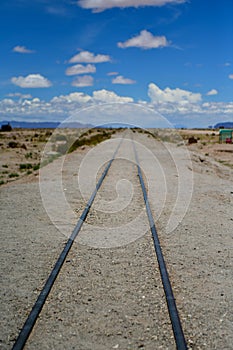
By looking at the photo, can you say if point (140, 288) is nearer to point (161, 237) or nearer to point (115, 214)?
point (161, 237)

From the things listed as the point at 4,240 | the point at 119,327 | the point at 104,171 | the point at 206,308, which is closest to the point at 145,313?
the point at 119,327

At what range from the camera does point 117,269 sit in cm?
684

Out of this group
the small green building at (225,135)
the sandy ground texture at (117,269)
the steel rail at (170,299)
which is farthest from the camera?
the small green building at (225,135)

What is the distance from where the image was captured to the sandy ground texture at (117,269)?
15.9ft

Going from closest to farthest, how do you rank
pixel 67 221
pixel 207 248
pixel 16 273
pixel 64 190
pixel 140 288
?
1. pixel 140 288
2. pixel 16 273
3. pixel 207 248
4. pixel 67 221
5. pixel 64 190

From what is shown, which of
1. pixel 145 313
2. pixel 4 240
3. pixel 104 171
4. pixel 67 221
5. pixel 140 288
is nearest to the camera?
pixel 145 313

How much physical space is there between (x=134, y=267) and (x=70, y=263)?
3.33 feet

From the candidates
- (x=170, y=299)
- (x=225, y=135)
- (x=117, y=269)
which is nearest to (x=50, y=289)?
(x=117, y=269)

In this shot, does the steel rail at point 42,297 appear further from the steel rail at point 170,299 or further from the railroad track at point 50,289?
the steel rail at point 170,299

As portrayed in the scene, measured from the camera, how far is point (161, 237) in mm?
8781

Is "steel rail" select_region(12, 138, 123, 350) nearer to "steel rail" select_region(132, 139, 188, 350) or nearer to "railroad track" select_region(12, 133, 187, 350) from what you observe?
"railroad track" select_region(12, 133, 187, 350)

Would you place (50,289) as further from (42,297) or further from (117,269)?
(117,269)

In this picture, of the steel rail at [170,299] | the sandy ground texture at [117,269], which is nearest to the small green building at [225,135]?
the sandy ground texture at [117,269]

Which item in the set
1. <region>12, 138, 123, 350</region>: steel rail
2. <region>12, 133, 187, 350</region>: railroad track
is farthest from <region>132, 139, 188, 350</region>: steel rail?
<region>12, 138, 123, 350</region>: steel rail
